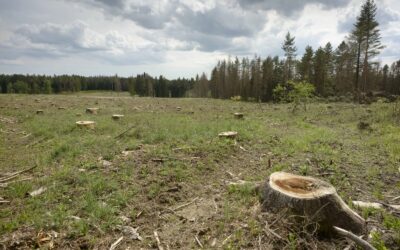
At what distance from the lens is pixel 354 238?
3475mm

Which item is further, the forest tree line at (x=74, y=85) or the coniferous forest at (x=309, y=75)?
the forest tree line at (x=74, y=85)

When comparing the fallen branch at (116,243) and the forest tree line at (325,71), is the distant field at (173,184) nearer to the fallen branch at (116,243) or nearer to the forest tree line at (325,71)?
the fallen branch at (116,243)

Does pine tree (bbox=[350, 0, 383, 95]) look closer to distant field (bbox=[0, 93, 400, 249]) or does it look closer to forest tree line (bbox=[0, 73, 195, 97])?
distant field (bbox=[0, 93, 400, 249])

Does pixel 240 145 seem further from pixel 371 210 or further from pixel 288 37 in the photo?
pixel 288 37

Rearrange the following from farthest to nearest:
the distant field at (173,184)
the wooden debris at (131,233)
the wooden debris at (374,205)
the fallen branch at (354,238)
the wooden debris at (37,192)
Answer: the wooden debris at (37,192) < the wooden debris at (374,205) < the wooden debris at (131,233) < the distant field at (173,184) < the fallen branch at (354,238)

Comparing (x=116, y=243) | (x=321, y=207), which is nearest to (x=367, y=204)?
(x=321, y=207)

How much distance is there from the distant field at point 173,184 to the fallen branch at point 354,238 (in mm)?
133

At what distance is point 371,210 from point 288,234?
1891mm

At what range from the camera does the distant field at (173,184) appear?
13.4 feet

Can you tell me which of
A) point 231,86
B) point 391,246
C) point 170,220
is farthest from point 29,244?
point 231,86

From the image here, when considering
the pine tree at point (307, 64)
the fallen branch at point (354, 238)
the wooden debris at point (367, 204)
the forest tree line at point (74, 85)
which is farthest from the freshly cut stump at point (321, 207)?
the forest tree line at point (74, 85)

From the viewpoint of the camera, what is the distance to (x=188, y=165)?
721 cm

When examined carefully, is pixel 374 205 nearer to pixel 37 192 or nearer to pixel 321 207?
pixel 321 207

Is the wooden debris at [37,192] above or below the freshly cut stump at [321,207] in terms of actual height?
below
